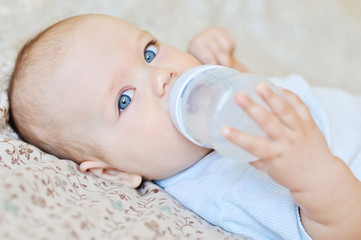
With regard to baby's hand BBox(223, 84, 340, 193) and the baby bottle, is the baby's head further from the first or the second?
baby's hand BBox(223, 84, 340, 193)

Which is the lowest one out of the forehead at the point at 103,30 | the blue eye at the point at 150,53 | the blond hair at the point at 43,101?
the blond hair at the point at 43,101

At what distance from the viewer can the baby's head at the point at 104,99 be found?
1095mm

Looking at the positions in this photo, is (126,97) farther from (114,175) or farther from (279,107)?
(279,107)

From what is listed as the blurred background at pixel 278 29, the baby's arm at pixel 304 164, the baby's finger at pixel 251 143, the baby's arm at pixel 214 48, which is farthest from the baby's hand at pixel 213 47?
the baby's finger at pixel 251 143

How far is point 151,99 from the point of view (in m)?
1.08

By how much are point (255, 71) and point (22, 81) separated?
1.01m

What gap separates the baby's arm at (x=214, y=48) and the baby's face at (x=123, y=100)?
0.36 meters

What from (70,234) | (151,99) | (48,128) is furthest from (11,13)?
(70,234)

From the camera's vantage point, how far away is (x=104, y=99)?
1.10m

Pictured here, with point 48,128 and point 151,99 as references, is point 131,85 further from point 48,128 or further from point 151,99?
point 48,128

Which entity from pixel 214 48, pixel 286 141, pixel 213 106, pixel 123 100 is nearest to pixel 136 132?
pixel 123 100

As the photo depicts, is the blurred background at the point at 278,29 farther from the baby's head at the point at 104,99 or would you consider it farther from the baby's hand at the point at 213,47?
the baby's head at the point at 104,99

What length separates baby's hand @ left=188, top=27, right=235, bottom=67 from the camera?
1.51 meters

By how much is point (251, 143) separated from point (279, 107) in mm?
79
